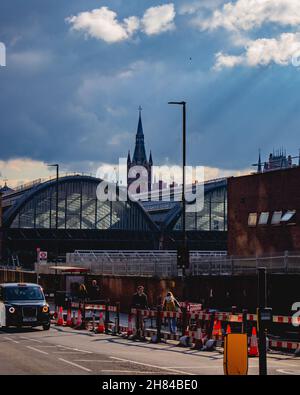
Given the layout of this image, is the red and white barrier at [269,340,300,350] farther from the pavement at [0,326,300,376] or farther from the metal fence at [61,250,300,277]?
the metal fence at [61,250,300,277]


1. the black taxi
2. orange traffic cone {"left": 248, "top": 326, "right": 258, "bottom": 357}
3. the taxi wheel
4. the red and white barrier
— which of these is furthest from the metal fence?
→ orange traffic cone {"left": 248, "top": 326, "right": 258, "bottom": 357}

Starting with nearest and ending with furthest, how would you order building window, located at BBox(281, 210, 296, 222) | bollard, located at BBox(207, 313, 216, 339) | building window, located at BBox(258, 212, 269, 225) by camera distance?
bollard, located at BBox(207, 313, 216, 339) < building window, located at BBox(281, 210, 296, 222) < building window, located at BBox(258, 212, 269, 225)

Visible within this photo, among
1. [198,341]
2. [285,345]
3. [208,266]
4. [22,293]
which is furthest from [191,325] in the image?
[208,266]

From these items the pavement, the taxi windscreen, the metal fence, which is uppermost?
the metal fence

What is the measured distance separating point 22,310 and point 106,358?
1100 centimetres

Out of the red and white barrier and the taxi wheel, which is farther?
the taxi wheel

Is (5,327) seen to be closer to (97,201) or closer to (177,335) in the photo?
(177,335)

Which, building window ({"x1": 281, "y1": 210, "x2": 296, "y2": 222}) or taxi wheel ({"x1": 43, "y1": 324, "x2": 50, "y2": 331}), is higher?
building window ({"x1": 281, "y1": 210, "x2": 296, "y2": 222})

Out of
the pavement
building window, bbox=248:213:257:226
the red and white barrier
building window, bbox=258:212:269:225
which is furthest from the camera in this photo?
building window, bbox=248:213:257:226

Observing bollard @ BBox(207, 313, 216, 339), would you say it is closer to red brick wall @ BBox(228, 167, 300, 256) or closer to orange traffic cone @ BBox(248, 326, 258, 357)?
orange traffic cone @ BBox(248, 326, 258, 357)

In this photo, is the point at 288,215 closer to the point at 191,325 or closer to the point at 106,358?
the point at 191,325

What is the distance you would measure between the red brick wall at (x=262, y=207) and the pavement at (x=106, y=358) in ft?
70.1

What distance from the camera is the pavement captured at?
1847 centimetres

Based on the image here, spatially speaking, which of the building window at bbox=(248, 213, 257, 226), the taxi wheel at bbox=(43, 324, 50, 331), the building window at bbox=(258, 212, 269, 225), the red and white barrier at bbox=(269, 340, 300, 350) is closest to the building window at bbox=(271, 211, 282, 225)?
the building window at bbox=(258, 212, 269, 225)
